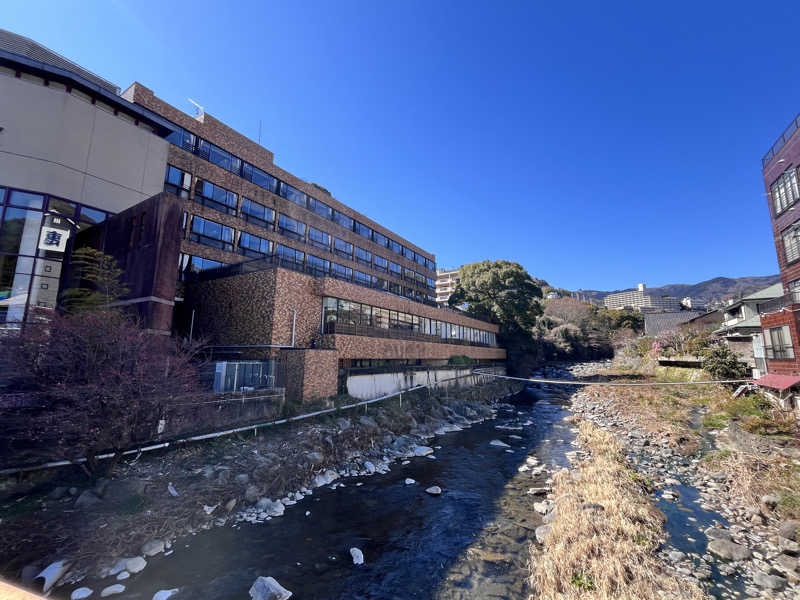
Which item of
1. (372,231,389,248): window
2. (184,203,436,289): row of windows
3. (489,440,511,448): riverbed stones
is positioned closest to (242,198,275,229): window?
(184,203,436,289): row of windows

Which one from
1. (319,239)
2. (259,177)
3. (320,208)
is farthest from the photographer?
(320,208)

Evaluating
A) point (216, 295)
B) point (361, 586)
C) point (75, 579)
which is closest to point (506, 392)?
point (216, 295)

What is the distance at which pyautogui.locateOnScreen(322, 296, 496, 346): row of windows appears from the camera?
21.7 meters

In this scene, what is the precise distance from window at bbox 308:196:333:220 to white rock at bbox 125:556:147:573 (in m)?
29.0

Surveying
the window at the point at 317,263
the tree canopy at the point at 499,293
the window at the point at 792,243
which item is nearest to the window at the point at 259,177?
the window at the point at 317,263

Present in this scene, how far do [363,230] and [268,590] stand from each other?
36.5 m

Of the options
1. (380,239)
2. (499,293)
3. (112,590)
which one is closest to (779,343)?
(112,590)

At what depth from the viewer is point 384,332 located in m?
25.2

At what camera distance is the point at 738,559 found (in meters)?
8.46

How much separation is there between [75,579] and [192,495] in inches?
115

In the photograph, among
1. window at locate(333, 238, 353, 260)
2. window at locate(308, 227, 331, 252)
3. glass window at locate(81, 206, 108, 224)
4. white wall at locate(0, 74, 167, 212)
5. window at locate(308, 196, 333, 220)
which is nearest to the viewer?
white wall at locate(0, 74, 167, 212)

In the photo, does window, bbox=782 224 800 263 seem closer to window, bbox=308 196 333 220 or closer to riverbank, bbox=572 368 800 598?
riverbank, bbox=572 368 800 598

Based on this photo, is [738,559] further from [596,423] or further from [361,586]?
[596,423]

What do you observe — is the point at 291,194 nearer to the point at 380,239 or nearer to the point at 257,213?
the point at 257,213
